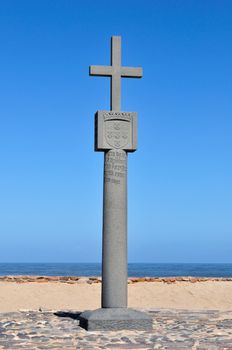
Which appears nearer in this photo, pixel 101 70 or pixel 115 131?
pixel 115 131

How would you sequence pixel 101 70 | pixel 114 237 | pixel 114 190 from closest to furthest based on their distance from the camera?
pixel 114 237 → pixel 114 190 → pixel 101 70

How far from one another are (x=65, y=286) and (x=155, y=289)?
3095 millimetres

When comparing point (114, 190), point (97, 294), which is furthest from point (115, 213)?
point (97, 294)

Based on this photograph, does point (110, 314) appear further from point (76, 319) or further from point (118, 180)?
point (118, 180)

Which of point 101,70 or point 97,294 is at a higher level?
point 101,70

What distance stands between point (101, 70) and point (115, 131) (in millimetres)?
1207

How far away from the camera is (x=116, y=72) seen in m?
11.0

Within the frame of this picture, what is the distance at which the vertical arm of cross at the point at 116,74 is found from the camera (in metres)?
10.9

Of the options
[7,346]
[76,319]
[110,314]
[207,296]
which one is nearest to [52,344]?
[7,346]

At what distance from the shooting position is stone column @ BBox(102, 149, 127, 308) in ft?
34.1

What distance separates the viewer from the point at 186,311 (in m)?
12.7

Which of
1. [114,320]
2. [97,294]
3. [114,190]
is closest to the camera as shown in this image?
[114,320]

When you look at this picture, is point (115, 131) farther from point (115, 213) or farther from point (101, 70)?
point (115, 213)

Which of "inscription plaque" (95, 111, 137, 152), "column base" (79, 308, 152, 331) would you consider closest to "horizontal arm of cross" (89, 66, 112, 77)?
"inscription plaque" (95, 111, 137, 152)
